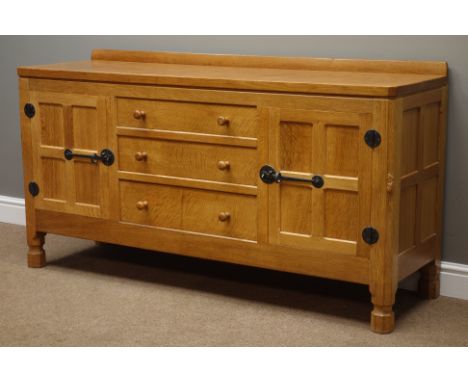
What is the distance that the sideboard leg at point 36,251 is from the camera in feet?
10.5

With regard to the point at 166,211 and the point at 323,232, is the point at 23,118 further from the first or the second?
the point at 323,232

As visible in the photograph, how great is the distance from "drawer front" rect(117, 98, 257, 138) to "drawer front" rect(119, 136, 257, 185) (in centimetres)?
5

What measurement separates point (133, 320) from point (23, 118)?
34.7 inches

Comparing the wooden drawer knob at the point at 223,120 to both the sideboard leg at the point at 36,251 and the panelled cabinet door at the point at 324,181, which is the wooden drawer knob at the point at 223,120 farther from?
the sideboard leg at the point at 36,251

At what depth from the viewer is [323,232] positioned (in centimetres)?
261

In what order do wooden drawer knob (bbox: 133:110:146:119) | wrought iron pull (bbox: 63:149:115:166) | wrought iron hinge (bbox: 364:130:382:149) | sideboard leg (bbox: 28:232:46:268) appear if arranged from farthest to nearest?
sideboard leg (bbox: 28:232:46:268) → wrought iron pull (bbox: 63:149:115:166) → wooden drawer knob (bbox: 133:110:146:119) → wrought iron hinge (bbox: 364:130:382:149)

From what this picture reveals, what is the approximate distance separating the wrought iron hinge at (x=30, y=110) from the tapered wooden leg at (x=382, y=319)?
1.35m

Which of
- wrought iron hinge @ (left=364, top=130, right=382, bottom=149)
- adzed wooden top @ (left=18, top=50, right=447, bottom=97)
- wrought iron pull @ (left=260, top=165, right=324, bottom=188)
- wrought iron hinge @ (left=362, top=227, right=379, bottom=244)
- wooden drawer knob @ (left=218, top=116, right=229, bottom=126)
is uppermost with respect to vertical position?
adzed wooden top @ (left=18, top=50, right=447, bottom=97)

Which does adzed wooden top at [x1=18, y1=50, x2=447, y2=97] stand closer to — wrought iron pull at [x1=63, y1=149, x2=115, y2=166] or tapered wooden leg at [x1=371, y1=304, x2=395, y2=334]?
wrought iron pull at [x1=63, y1=149, x2=115, y2=166]

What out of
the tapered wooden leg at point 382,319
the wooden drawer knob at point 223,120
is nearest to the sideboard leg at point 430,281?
the tapered wooden leg at point 382,319

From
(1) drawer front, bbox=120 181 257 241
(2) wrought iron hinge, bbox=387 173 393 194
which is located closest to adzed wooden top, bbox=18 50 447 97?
(2) wrought iron hinge, bbox=387 173 393 194

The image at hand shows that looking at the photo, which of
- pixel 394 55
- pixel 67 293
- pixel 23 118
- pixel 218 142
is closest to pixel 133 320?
pixel 67 293

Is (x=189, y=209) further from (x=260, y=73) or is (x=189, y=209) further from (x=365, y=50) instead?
(x=365, y=50)

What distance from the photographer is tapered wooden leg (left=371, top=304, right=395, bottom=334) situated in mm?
2562
